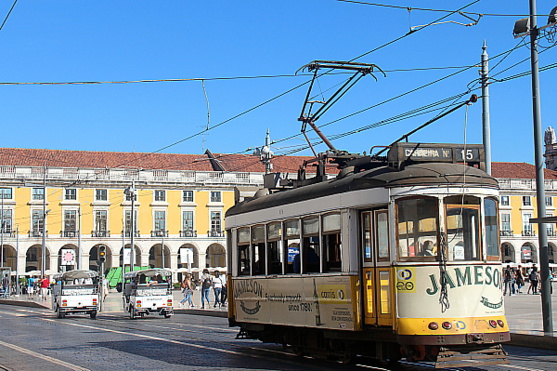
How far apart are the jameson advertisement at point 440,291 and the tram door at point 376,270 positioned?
242mm

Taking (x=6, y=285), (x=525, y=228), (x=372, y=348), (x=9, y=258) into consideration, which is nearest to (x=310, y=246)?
(x=372, y=348)

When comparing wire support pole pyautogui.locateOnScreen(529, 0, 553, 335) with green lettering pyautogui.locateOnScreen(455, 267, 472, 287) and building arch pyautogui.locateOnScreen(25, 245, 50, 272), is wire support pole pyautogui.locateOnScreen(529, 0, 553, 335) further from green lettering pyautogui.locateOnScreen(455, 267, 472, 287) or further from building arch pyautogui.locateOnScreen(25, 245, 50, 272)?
A: building arch pyautogui.locateOnScreen(25, 245, 50, 272)

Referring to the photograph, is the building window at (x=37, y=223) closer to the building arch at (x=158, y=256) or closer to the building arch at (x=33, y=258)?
the building arch at (x=33, y=258)

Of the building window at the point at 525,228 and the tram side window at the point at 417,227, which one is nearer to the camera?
the tram side window at the point at 417,227

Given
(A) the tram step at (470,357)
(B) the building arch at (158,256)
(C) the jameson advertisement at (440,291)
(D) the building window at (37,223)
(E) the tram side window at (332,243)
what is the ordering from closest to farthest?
1. (A) the tram step at (470,357)
2. (C) the jameson advertisement at (440,291)
3. (E) the tram side window at (332,243)
4. (D) the building window at (37,223)
5. (B) the building arch at (158,256)

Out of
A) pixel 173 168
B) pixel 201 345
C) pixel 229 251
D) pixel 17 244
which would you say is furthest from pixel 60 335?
pixel 173 168

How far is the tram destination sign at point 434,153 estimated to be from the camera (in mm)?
11781

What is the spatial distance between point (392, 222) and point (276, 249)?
3201 millimetres

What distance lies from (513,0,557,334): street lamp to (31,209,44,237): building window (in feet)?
224

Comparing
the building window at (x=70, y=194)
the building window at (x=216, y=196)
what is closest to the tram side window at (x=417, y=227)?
the building window at (x=70, y=194)

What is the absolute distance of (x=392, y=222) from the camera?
442 inches

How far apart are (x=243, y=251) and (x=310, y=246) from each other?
279cm

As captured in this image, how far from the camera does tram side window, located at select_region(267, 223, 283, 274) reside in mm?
13812

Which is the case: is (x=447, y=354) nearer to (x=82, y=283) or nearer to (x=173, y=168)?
(x=82, y=283)
